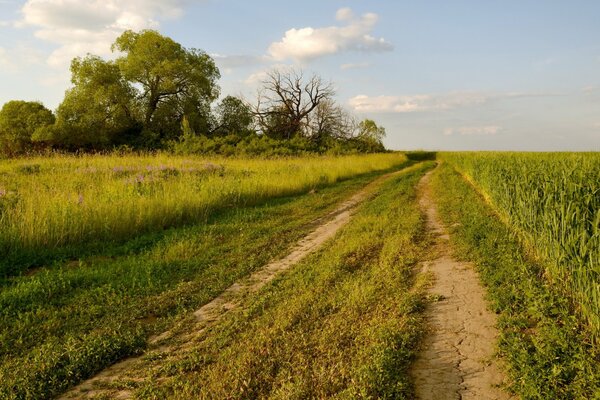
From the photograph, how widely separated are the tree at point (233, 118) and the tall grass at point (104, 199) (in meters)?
20.9

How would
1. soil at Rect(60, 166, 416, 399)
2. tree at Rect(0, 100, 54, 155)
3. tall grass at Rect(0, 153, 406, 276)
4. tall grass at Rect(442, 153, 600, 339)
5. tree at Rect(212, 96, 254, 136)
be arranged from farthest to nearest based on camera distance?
1. tree at Rect(212, 96, 254, 136)
2. tree at Rect(0, 100, 54, 155)
3. tall grass at Rect(0, 153, 406, 276)
4. tall grass at Rect(442, 153, 600, 339)
5. soil at Rect(60, 166, 416, 399)

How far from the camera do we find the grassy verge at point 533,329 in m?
2.98

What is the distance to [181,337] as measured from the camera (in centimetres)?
405

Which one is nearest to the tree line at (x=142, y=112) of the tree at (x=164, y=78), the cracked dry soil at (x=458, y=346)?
the tree at (x=164, y=78)

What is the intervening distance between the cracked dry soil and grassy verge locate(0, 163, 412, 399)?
2.67m

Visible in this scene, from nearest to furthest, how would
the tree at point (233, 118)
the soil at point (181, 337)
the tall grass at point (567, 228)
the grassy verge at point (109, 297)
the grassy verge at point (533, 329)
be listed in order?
the grassy verge at point (533, 329) → the soil at point (181, 337) → the grassy verge at point (109, 297) → the tall grass at point (567, 228) → the tree at point (233, 118)

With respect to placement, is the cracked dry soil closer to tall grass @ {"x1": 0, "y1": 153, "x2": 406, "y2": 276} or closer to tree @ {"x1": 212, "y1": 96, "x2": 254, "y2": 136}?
tall grass @ {"x1": 0, "y1": 153, "x2": 406, "y2": 276}

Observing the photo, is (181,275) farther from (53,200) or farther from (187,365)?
(53,200)

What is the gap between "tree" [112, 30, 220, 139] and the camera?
103ft

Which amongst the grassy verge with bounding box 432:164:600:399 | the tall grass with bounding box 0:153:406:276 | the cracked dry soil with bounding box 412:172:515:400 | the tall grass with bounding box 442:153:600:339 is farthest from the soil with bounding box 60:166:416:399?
the tall grass with bounding box 442:153:600:339

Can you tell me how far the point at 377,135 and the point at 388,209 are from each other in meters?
45.0

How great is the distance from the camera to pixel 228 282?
559cm

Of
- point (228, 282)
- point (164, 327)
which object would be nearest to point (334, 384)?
point (164, 327)

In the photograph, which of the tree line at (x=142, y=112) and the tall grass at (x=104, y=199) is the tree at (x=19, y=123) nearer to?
the tree line at (x=142, y=112)
